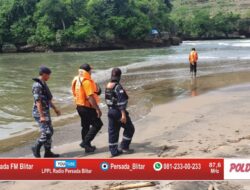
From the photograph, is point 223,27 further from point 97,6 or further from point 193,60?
point 193,60

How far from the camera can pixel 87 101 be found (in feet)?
26.9

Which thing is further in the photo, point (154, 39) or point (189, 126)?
point (154, 39)

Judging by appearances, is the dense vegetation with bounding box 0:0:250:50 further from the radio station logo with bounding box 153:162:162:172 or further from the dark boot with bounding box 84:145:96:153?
the radio station logo with bounding box 153:162:162:172

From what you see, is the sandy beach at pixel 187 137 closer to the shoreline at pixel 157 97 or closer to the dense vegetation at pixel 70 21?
the shoreline at pixel 157 97

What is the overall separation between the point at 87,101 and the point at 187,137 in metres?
2.45

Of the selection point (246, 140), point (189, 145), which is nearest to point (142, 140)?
point (189, 145)

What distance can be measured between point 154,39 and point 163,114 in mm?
75957

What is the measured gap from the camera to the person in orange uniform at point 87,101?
8.05m

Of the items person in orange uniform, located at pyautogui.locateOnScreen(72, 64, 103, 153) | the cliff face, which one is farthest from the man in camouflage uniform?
the cliff face

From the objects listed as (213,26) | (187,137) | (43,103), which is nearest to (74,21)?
(213,26)

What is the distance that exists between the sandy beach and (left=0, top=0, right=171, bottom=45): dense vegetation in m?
68.1

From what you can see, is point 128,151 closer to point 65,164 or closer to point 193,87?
point 65,164

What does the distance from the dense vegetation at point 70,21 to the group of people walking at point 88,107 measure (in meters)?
71.7

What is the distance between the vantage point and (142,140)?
9320mm
